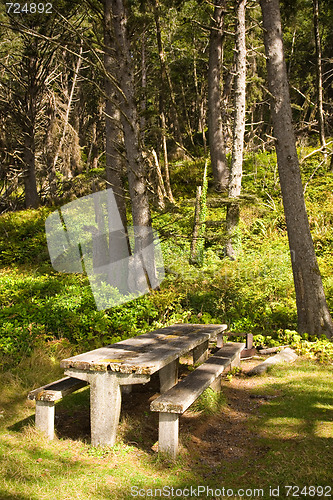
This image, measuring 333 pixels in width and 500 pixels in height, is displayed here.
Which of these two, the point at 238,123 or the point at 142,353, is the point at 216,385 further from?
the point at 238,123

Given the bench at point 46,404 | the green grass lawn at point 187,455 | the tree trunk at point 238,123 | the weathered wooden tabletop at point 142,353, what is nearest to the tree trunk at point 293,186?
the green grass lawn at point 187,455

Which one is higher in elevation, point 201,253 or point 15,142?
point 15,142

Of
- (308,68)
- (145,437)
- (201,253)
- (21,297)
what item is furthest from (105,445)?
(308,68)

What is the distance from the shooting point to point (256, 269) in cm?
922

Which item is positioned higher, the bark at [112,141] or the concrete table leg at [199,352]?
the bark at [112,141]

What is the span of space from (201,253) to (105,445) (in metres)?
7.27

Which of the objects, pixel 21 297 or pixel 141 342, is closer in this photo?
pixel 141 342

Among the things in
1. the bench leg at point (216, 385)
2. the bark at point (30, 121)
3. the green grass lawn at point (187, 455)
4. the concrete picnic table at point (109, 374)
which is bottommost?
the green grass lawn at point (187, 455)

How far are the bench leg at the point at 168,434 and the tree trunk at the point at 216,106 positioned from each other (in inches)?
474

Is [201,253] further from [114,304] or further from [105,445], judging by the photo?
[105,445]

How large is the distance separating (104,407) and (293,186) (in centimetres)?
515

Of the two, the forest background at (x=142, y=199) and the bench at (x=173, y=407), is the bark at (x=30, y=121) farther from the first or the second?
the bench at (x=173, y=407)

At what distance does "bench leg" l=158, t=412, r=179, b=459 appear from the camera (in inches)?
145

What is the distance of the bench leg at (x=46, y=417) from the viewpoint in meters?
4.09
